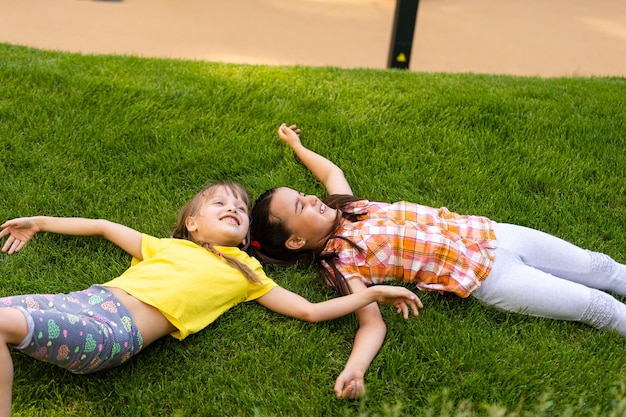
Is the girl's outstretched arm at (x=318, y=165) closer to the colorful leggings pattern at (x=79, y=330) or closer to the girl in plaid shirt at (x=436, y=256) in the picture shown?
the girl in plaid shirt at (x=436, y=256)

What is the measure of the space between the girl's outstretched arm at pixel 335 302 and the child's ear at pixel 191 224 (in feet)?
1.24

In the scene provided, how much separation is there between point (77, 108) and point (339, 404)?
7.37ft

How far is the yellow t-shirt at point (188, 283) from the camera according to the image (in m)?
2.27

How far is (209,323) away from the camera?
2377 mm

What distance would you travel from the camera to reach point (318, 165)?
125 inches

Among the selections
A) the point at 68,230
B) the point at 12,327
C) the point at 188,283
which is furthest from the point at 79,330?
the point at 68,230

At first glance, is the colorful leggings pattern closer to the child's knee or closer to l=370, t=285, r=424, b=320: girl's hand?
the child's knee

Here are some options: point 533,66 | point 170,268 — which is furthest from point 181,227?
point 533,66

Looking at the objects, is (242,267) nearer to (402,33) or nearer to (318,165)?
(318,165)

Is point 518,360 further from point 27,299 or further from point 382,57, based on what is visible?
point 382,57

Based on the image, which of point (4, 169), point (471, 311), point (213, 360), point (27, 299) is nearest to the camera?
point (27, 299)

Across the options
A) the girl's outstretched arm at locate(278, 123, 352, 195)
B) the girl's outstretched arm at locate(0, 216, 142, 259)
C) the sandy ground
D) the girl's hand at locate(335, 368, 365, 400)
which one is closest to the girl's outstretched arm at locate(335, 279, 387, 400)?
the girl's hand at locate(335, 368, 365, 400)

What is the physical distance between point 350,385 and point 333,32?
442cm

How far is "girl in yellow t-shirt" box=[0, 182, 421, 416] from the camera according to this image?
1996mm
